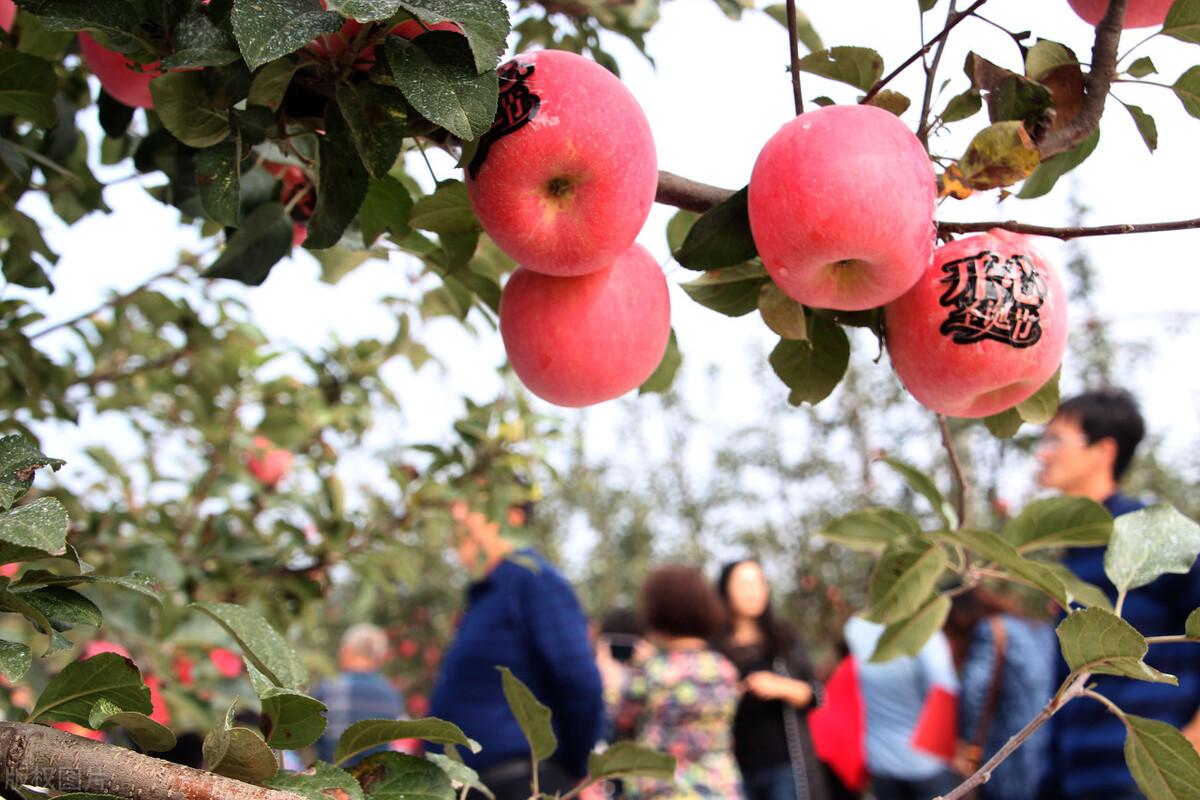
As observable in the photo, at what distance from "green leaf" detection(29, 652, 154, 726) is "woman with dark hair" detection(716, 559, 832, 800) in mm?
3161

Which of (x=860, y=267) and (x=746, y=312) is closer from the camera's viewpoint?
(x=860, y=267)

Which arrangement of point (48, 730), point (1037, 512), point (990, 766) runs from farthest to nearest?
point (1037, 512)
point (990, 766)
point (48, 730)

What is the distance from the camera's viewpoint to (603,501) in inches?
362

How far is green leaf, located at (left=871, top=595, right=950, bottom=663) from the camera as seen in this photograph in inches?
40.7

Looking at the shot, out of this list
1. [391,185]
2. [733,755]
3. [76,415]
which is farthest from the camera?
[733,755]

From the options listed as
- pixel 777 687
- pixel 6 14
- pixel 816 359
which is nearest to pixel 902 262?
pixel 816 359

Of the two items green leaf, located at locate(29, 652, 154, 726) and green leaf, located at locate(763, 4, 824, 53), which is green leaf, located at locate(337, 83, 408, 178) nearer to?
green leaf, located at locate(29, 652, 154, 726)

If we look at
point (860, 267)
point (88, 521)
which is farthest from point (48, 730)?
point (88, 521)

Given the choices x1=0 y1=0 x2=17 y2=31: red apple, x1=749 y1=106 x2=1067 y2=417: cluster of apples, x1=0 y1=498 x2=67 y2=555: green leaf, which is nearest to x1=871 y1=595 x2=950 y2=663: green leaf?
x1=749 y1=106 x2=1067 y2=417: cluster of apples

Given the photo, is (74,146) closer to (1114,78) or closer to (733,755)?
(1114,78)

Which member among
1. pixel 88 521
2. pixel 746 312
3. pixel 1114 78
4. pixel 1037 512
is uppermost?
pixel 1114 78

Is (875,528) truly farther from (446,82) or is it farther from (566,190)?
(446,82)

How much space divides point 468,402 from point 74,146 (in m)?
0.97

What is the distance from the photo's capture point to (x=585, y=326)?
2.85ft
